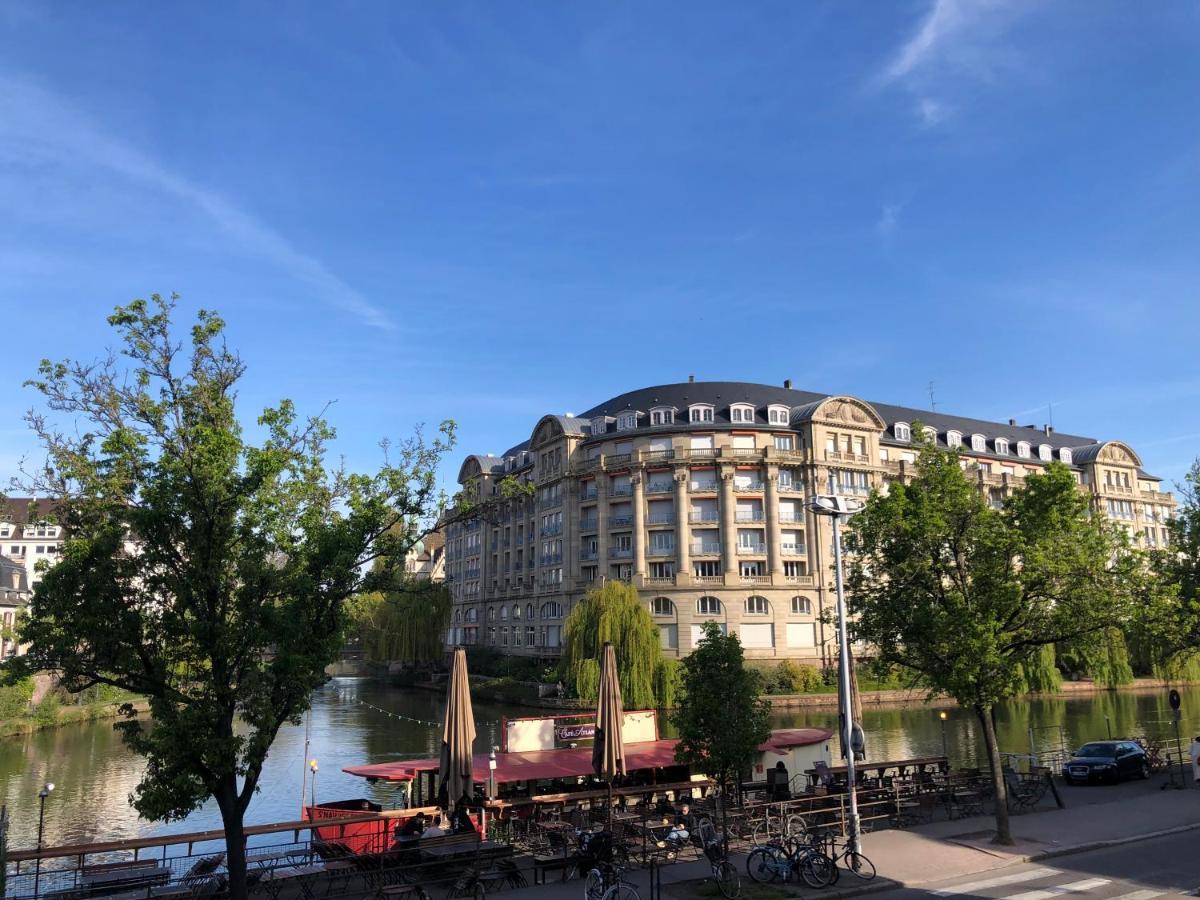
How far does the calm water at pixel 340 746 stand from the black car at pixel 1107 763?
32.1 ft

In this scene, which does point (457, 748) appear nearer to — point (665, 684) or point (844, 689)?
point (844, 689)

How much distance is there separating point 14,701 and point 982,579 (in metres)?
52.8

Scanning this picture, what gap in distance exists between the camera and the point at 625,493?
7288cm

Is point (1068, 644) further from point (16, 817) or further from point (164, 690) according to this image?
point (16, 817)

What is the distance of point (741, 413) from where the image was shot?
239 ft

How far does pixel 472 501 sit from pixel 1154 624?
15.7m

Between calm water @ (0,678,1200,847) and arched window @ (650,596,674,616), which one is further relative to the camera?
arched window @ (650,596,674,616)

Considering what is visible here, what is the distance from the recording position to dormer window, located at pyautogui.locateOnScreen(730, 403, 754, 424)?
72.5m

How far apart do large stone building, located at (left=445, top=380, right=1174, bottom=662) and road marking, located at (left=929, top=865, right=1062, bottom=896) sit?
50460 millimetres

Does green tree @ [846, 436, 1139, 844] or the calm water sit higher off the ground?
green tree @ [846, 436, 1139, 844]

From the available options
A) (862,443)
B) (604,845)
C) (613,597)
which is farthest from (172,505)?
(862,443)

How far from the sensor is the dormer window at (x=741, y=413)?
72500mm

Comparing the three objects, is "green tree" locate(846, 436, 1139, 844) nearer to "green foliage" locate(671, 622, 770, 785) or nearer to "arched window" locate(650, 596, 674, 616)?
"green foliage" locate(671, 622, 770, 785)

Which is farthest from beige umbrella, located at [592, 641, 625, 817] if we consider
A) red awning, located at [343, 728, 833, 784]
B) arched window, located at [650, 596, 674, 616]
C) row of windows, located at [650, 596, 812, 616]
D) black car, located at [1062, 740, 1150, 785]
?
arched window, located at [650, 596, 674, 616]
